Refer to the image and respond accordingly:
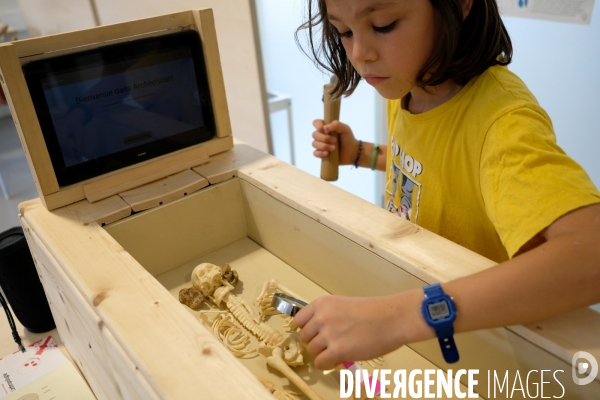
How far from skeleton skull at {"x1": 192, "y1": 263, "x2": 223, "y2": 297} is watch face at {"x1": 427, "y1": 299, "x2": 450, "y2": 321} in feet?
1.27

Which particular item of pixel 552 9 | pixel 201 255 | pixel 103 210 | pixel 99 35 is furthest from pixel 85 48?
pixel 552 9

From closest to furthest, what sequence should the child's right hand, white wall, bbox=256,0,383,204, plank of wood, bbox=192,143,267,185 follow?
1. plank of wood, bbox=192,143,267,185
2. the child's right hand
3. white wall, bbox=256,0,383,204

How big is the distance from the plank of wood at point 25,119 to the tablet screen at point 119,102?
11 millimetres

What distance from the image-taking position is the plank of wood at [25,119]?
2.40 ft

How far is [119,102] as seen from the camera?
33.1 inches

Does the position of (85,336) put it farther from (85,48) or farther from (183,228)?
(85,48)

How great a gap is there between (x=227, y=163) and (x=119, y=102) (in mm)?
223

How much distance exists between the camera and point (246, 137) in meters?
1.76

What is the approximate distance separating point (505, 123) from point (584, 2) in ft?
2.94

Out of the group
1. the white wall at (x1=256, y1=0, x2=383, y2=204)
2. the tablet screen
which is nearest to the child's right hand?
the tablet screen

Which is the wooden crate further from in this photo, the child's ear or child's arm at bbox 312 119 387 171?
the child's ear

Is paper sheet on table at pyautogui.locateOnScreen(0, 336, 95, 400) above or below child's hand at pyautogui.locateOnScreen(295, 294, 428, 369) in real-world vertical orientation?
below

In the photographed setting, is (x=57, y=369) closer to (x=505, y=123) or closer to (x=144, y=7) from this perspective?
(x=505, y=123)

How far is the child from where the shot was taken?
0.51 m
